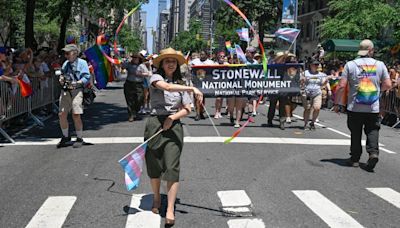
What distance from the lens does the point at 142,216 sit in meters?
5.15

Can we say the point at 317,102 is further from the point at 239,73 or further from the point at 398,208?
the point at 398,208

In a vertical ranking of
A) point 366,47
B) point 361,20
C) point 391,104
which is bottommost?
point 391,104

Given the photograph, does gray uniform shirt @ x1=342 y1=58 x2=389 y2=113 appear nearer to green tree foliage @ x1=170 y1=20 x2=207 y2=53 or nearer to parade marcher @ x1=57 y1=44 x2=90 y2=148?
parade marcher @ x1=57 y1=44 x2=90 y2=148

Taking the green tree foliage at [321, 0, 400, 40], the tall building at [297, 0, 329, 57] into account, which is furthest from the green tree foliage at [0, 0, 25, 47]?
the tall building at [297, 0, 329, 57]

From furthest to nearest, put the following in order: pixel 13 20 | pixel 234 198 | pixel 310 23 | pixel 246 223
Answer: pixel 310 23 < pixel 13 20 < pixel 234 198 < pixel 246 223

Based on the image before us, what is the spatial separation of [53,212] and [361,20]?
2601 centimetres

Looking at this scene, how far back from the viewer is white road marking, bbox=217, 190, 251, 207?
18.3ft

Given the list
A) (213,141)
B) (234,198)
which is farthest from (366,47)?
(213,141)

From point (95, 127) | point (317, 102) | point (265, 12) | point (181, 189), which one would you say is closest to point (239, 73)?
point (317, 102)

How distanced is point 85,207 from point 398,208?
11.4 ft

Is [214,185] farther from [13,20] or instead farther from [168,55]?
[13,20]

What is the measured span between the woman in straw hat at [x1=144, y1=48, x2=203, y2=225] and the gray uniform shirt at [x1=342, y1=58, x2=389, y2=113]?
349cm

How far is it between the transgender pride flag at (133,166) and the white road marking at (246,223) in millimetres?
1061

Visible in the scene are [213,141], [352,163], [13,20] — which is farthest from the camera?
[13,20]
